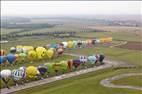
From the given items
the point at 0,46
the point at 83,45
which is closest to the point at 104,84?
the point at 83,45

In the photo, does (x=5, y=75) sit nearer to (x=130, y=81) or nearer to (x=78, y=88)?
(x=78, y=88)

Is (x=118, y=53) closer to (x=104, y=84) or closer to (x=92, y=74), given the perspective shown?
(x=92, y=74)

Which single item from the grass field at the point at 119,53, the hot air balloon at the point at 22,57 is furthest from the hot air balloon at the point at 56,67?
the grass field at the point at 119,53

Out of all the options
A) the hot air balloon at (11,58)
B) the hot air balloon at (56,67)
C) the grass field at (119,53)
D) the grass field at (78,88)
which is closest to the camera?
the grass field at (78,88)

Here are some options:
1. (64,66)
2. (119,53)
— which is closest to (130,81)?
(64,66)

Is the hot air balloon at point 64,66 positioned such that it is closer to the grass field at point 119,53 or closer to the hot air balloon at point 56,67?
the hot air balloon at point 56,67

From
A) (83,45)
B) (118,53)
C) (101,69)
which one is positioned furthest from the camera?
(83,45)
